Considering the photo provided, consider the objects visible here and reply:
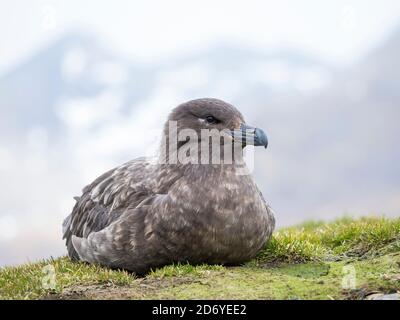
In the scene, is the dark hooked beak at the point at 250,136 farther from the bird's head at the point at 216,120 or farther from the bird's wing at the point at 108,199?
the bird's wing at the point at 108,199

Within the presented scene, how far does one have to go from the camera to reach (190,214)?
802 centimetres

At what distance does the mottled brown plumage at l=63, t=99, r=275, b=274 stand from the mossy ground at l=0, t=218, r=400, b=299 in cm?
19

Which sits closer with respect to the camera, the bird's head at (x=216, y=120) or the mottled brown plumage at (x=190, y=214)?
the mottled brown plumage at (x=190, y=214)

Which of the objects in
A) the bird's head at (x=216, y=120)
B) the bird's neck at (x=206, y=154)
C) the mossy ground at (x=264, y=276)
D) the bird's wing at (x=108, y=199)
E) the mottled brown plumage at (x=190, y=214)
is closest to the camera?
the mossy ground at (x=264, y=276)

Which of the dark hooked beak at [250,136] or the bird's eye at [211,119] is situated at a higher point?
the bird's eye at [211,119]

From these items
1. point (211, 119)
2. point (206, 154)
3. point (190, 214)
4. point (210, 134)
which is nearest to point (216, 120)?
point (211, 119)

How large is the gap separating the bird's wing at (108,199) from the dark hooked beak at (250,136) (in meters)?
1.20

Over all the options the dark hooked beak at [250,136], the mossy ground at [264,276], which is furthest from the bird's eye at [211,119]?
the mossy ground at [264,276]

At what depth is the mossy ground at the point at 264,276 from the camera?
7285 millimetres

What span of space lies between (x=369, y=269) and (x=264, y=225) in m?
1.21

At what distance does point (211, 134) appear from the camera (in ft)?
27.2

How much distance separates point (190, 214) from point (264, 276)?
100 cm

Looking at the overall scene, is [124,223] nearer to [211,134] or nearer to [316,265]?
[211,134]

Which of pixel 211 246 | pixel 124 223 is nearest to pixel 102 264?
pixel 124 223
